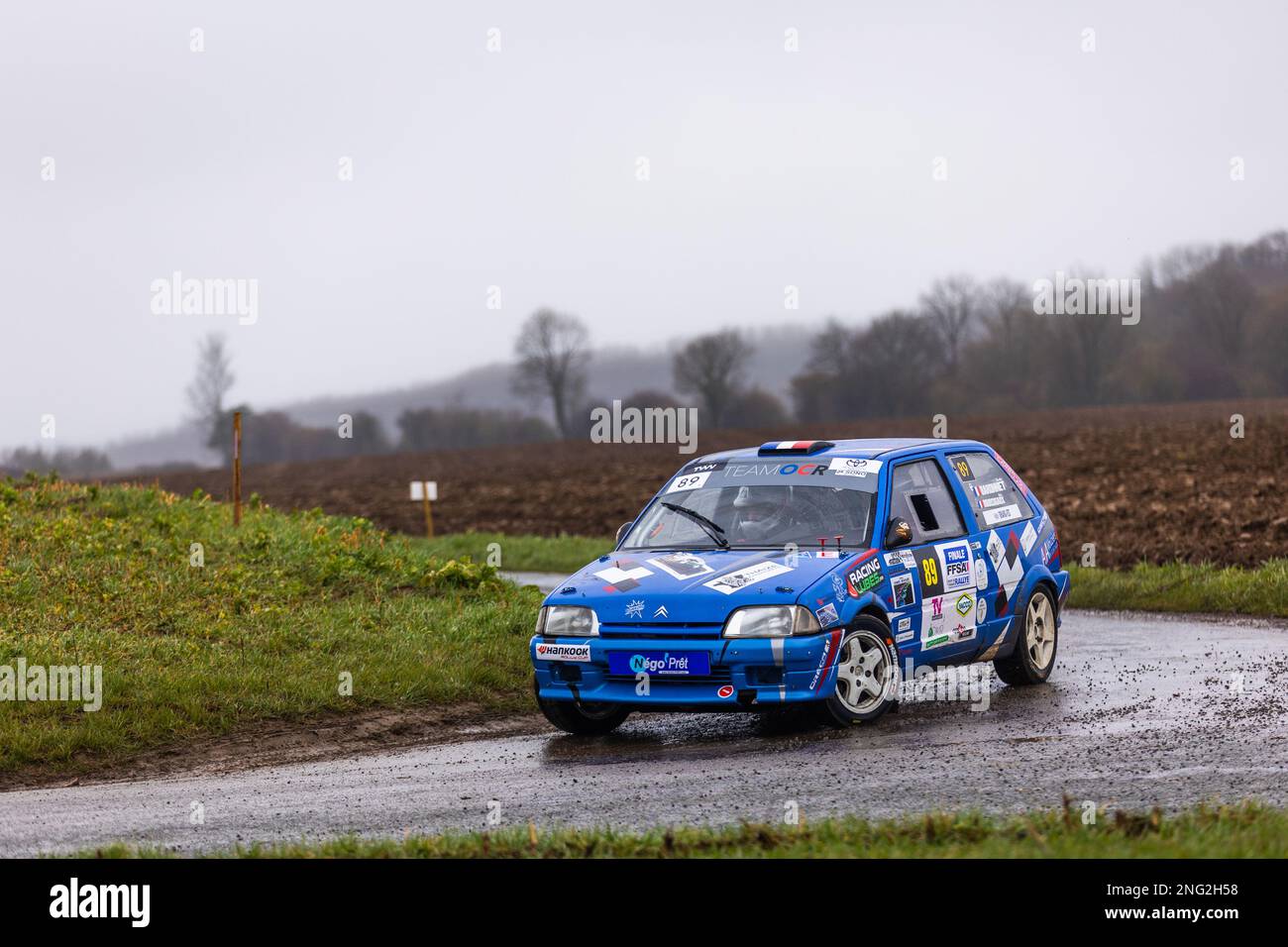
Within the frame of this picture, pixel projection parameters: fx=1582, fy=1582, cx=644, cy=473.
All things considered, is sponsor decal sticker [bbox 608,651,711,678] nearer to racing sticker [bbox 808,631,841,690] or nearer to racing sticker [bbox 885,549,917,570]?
racing sticker [bbox 808,631,841,690]

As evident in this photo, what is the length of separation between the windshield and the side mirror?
0.52ft

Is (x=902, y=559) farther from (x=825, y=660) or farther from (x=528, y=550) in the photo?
(x=528, y=550)

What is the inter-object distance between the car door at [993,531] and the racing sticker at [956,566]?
11cm

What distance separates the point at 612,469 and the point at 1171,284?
176 feet

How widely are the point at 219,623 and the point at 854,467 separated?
571cm

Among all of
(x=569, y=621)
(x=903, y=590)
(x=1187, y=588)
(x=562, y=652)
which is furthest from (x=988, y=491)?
(x=1187, y=588)

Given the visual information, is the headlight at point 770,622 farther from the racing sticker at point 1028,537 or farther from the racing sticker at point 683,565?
the racing sticker at point 1028,537

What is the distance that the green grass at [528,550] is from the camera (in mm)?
26688

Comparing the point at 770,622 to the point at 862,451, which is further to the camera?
the point at 862,451

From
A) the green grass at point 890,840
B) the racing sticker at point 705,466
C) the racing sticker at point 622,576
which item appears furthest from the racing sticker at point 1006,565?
the green grass at point 890,840

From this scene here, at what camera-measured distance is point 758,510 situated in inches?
427

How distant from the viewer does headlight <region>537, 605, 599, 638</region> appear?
9.93 metres

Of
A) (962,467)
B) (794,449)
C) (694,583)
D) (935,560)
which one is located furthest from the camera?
(962,467)
